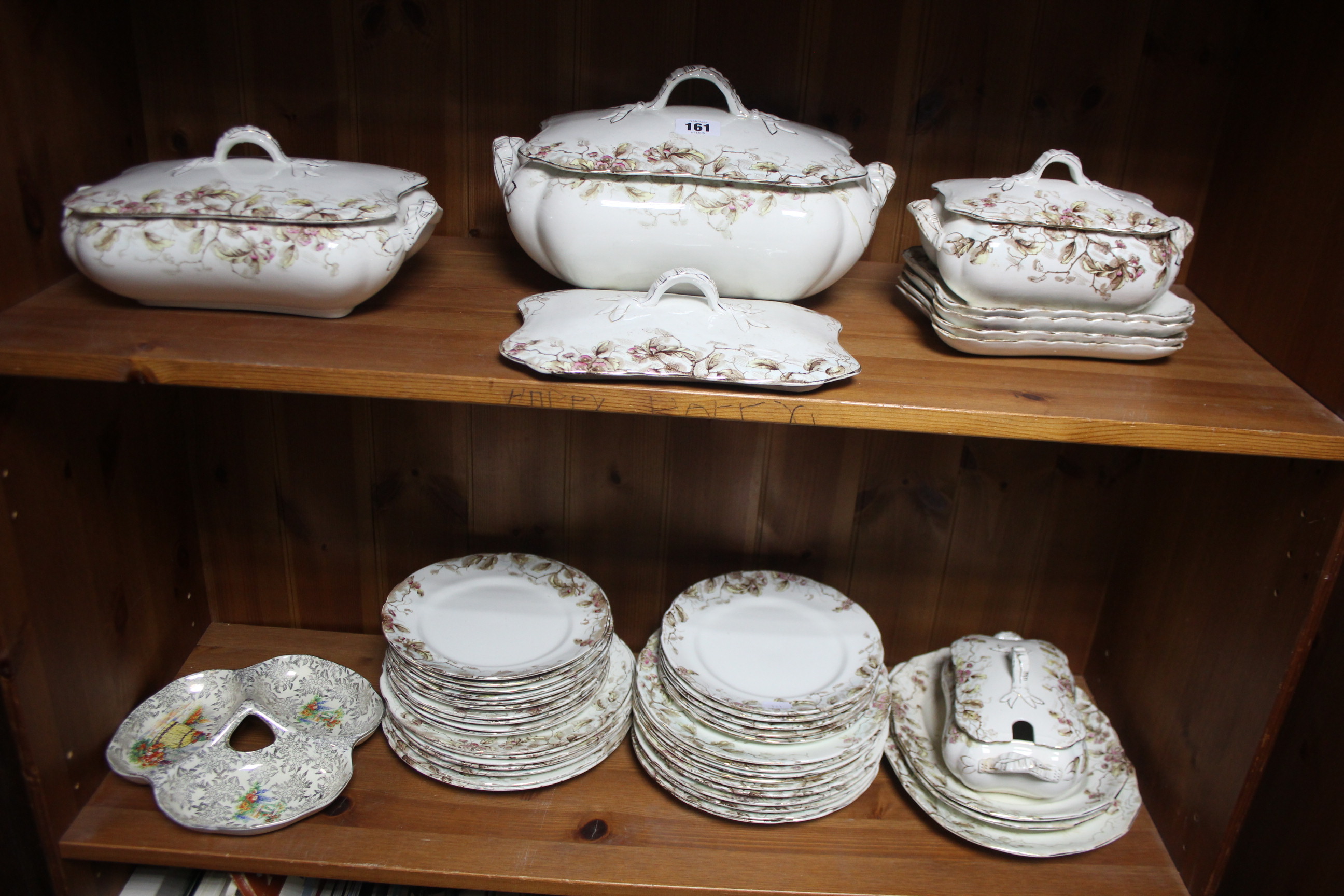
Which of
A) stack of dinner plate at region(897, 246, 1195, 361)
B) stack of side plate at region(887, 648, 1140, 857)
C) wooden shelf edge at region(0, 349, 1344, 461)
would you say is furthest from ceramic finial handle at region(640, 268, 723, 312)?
stack of side plate at region(887, 648, 1140, 857)

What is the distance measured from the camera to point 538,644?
1.08 metres

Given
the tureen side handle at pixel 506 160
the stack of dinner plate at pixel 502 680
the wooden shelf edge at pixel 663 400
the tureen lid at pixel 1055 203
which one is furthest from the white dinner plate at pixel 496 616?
the tureen lid at pixel 1055 203

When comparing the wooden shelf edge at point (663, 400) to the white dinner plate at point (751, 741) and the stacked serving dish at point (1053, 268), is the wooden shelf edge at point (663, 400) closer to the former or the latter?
the stacked serving dish at point (1053, 268)

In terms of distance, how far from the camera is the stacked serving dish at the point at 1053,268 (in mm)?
817

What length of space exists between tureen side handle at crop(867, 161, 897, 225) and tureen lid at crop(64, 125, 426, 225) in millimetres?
422

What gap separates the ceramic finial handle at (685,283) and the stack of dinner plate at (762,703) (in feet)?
1.39

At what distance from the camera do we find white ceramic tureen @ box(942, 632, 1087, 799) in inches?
39.1

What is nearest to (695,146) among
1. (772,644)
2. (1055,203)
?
(1055,203)

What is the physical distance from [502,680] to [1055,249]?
67 cm

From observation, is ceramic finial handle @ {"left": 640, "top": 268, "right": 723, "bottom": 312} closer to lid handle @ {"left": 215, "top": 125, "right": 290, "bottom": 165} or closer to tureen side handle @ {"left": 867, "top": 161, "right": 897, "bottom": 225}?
tureen side handle @ {"left": 867, "top": 161, "right": 897, "bottom": 225}

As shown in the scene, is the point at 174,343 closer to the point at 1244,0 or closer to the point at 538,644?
the point at 538,644

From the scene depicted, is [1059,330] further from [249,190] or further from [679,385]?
[249,190]

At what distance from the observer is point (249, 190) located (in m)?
0.83

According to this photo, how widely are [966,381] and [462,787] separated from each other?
68cm
